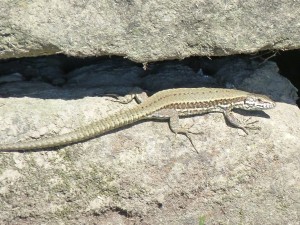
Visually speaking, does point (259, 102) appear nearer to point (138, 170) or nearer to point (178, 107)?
point (178, 107)

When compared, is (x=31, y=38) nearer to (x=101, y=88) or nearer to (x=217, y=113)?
(x=101, y=88)

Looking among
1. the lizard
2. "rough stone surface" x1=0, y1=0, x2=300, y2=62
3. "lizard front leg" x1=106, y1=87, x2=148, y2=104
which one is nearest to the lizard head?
the lizard

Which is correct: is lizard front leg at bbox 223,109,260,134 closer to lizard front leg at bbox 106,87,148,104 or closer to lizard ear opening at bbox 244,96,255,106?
lizard ear opening at bbox 244,96,255,106

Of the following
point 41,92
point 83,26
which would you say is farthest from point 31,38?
point 41,92

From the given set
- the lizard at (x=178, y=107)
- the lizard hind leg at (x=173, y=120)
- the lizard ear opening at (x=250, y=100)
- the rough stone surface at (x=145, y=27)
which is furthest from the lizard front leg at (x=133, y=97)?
the lizard ear opening at (x=250, y=100)

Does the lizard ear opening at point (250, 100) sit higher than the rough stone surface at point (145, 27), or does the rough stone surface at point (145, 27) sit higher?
the rough stone surface at point (145, 27)

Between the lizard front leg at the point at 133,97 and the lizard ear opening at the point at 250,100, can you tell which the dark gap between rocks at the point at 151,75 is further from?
the lizard ear opening at the point at 250,100

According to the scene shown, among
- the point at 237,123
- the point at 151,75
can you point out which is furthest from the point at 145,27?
the point at 237,123
